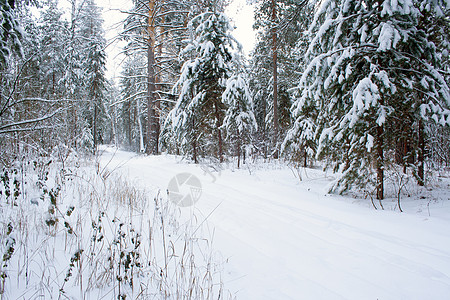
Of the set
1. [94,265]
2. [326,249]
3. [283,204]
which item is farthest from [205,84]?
[94,265]

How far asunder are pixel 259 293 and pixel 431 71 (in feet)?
17.5

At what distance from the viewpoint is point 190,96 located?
10.6 m

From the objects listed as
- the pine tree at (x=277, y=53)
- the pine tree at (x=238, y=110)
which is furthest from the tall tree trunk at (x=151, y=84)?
the pine tree at (x=277, y=53)

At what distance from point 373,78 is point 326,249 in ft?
11.5

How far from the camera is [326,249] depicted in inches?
103

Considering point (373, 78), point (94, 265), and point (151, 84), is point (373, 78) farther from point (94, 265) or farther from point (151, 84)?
point (151, 84)

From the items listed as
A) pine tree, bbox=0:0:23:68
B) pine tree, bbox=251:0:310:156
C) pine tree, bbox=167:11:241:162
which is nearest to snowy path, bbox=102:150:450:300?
pine tree, bbox=0:0:23:68

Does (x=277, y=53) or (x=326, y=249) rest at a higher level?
(x=277, y=53)

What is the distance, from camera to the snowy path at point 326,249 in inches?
75.6

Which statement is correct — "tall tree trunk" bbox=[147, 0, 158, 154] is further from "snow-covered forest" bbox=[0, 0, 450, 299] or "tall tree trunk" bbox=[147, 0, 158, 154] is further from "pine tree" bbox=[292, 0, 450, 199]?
"pine tree" bbox=[292, 0, 450, 199]

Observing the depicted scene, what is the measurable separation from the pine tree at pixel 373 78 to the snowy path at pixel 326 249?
1170 millimetres

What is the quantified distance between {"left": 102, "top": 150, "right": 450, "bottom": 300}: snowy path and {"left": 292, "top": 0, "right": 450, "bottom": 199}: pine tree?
1.17 m

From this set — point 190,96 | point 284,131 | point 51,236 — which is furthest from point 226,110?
point 284,131

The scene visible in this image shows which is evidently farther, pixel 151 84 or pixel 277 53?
pixel 277 53
